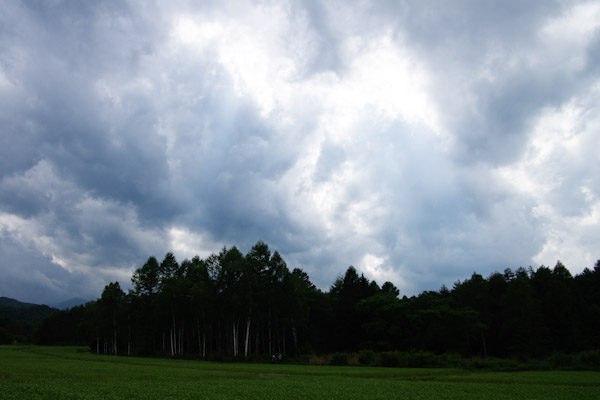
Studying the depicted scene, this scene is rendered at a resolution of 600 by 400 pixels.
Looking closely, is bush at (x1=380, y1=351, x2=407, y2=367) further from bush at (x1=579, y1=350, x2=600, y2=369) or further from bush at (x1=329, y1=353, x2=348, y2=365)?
bush at (x1=579, y1=350, x2=600, y2=369)

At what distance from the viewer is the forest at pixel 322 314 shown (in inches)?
2832

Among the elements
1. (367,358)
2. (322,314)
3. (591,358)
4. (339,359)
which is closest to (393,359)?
(367,358)

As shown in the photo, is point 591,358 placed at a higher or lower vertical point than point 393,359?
higher

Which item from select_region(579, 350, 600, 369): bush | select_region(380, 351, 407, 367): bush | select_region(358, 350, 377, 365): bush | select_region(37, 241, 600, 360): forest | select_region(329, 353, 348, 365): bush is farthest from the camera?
select_region(37, 241, 600, 360): forest

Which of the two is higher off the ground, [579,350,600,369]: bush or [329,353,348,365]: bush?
[579,350,600,369]: bush

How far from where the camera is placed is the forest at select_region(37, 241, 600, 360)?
236 ft

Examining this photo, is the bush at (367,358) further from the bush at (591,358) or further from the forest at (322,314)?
the bush at (591,358)

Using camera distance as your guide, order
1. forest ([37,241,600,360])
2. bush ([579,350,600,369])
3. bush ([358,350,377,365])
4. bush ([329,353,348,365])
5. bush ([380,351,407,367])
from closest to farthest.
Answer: bush ([579,350,600,369]) < bush ([380,351,407,367]) < bush ([358,350,377,365]) < bush ([329,353,348,365]) < forest ([37,241,600,360])

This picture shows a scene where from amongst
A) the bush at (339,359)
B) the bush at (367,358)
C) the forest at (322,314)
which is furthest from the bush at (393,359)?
the forest at (322,314)

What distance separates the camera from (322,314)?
308 ft

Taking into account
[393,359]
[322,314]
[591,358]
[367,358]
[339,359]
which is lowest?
[339,359]

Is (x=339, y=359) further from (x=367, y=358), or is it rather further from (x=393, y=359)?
(x=393, y=359)

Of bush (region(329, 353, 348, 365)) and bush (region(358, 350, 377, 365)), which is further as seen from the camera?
bush (region(329, 353, 348, 365))

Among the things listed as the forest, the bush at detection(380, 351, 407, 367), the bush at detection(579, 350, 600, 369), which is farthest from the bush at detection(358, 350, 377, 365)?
the bush at detection(579, 350, 600, 369)
